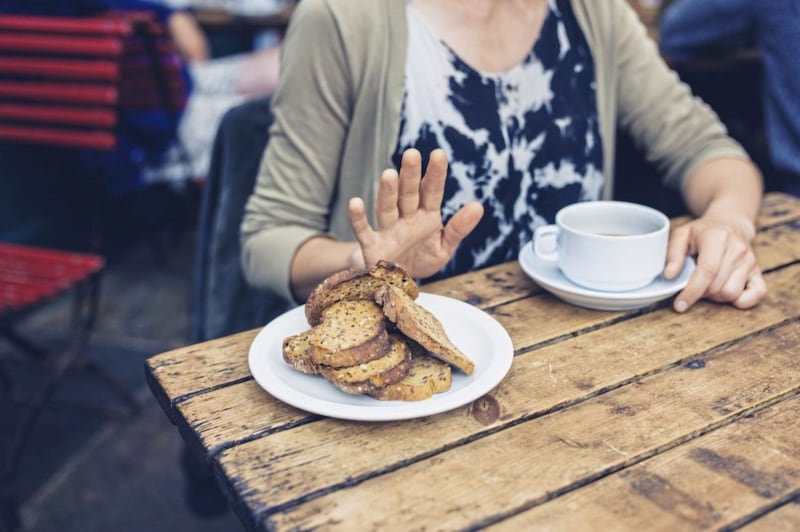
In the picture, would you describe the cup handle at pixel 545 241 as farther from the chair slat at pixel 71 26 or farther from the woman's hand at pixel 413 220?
the chair slat at pixel 71 26

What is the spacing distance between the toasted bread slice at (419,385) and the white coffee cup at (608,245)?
0.32 metres

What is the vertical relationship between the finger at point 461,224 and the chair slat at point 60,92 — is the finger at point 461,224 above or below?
above

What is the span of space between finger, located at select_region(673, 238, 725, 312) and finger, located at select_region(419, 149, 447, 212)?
0.39m

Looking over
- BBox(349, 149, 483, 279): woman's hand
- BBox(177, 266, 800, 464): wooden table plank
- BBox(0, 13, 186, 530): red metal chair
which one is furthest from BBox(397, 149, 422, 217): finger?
BBox(0, 13, 186, 530): red metal chair

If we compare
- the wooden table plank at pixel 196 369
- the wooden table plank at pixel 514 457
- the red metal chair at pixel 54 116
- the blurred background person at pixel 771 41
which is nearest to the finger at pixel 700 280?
the wooden table plank at pixel 514 457

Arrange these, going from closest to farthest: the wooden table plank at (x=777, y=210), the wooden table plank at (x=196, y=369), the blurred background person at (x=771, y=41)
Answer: the wooden table plank at (x=196, y=369) < the wooden table plank at (x=777, y=210) < the blurred background person at (x=771, y=41)

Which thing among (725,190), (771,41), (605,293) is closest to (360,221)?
(605,293)

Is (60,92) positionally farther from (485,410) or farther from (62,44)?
(485,410)

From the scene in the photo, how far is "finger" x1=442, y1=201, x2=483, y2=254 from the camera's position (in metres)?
1.10

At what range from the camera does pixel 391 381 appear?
0.89 meters

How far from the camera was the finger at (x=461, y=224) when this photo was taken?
110 centimetres

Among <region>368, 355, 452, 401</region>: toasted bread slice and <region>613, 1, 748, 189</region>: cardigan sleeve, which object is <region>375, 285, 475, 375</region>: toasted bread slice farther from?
<region>613, 1, 748, 189</region>: cardigan sleeve

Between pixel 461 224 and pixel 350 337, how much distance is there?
0.29 m

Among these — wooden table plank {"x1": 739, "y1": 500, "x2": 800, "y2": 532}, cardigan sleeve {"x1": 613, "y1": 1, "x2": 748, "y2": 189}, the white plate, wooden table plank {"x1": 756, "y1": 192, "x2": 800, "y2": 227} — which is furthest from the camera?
cardigan sleeve {"x1": 613, "y1": 1, "x2": 748, "y2": 189}
